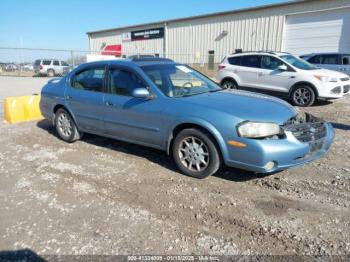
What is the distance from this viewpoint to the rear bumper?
11.5 feet

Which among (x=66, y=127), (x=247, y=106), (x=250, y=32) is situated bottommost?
(x=66, y=127)

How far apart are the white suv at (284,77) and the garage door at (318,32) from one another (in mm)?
13522

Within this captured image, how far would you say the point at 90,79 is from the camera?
5324 millimetres

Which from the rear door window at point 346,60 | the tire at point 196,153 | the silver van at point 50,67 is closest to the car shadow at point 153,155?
the tire at point 196,153

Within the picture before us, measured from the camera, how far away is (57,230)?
9.78ft

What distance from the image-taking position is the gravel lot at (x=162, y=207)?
2.76 meters

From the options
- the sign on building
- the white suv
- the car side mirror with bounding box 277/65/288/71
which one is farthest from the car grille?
the sign on building

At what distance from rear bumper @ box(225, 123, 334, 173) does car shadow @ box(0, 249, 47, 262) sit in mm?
2314

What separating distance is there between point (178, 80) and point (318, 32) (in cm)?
2092

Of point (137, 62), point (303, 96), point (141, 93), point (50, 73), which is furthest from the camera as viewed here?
point (50, 73)

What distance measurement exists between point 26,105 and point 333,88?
871cm

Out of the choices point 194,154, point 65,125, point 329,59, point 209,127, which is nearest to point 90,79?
point 65,125

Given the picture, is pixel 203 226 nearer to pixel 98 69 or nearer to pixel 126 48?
pixel 98 69

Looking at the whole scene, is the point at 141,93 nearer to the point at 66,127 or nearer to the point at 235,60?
the point at 66,127
